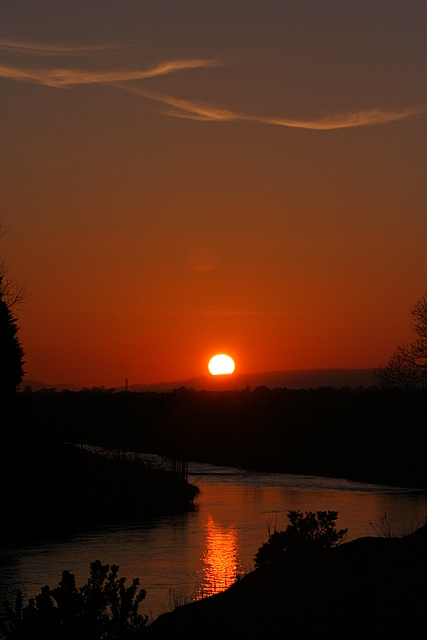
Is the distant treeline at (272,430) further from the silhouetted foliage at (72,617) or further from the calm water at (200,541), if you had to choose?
the silhouetted foliage at (72,617)

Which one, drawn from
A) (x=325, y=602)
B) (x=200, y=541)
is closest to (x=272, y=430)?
(x=200, y=541)

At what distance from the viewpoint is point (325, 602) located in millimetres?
14844

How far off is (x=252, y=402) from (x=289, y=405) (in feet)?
25.6

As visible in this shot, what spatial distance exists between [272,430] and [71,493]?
5242cm

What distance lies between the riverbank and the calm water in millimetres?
1764

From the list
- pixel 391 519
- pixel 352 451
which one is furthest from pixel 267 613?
pixel 352 451

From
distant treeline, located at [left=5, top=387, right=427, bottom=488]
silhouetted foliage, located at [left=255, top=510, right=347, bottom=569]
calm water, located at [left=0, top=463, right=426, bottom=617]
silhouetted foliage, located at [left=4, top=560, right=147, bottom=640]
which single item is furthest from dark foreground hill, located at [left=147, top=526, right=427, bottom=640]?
distant treeline, located at [left=5, top=387, right=427, bottom=488]

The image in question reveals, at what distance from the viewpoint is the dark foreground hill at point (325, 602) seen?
13609mm

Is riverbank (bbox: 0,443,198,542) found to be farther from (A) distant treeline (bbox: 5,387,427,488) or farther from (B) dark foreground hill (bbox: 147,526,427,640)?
(B) dark foreground hill (bbox: 147,526,427,640)

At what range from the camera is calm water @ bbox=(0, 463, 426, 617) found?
2692cm

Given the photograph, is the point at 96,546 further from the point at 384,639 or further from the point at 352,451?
the point at 352,451

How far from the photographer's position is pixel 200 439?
94.1 m

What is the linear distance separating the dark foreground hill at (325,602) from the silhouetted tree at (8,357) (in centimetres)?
2758

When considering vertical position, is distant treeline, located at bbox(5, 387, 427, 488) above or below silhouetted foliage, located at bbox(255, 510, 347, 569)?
above
